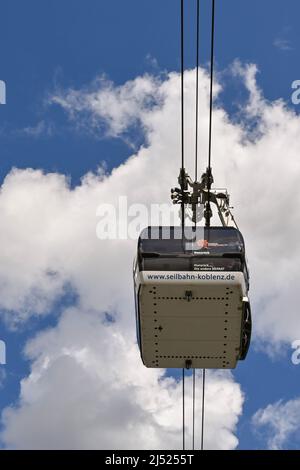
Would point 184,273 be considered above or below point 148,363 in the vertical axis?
above

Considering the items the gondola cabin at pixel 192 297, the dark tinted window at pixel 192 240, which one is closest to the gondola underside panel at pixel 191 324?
the gondola cabin at pixel 192 297

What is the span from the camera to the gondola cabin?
61.1 feet

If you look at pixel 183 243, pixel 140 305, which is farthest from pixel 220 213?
pixel 140 305

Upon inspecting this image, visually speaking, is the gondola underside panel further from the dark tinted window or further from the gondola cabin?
the dark tinted window

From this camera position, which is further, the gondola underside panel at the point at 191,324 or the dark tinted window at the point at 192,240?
the dark tinted window at the point at 192,240

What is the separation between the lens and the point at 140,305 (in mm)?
18781

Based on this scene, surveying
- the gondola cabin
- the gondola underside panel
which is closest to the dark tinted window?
the gondola cabin

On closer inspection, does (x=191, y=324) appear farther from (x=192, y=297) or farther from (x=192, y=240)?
(x=192, y=240)

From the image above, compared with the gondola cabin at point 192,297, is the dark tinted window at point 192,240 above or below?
above

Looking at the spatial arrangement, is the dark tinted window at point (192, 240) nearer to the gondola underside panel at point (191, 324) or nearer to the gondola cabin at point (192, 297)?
the gondola cabin at point (192, 297)

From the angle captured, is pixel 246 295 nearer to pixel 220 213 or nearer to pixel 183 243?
pixel 183 243

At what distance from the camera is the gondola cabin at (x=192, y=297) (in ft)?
61.1

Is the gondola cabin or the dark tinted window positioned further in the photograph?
the dark tinted window

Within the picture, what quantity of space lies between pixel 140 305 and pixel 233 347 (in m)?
3.11
